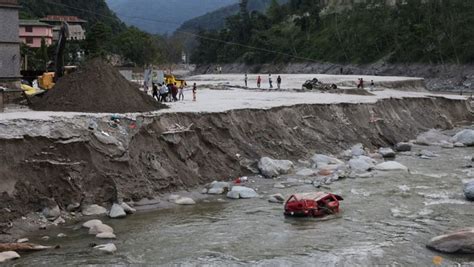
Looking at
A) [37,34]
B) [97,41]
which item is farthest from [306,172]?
[37,34]

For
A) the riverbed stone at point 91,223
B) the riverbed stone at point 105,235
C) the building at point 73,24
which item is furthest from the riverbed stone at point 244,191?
the building at point 73,24

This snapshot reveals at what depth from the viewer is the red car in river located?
779 inches

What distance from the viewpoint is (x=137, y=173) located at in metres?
22.6

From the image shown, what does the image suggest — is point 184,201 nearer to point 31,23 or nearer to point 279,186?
point 279,186

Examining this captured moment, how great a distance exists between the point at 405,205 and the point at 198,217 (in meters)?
7.51

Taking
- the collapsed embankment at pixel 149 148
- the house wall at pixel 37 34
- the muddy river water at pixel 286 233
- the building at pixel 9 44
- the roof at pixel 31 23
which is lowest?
the muddy river water at pixel 286 233

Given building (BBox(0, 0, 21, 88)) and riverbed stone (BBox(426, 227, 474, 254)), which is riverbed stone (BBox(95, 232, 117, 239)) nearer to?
riverbed stone (BBox(426, 227, 474, 254))

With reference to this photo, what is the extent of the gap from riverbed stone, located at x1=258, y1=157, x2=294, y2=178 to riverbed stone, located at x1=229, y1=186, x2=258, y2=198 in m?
3.08

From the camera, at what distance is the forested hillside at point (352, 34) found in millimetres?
85312

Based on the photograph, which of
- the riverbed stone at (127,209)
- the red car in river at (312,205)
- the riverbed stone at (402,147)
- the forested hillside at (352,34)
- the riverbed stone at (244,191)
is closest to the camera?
the red car in river at (312,205)

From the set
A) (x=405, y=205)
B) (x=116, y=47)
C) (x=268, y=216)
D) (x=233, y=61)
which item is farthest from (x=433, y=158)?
(x=233, y=61)

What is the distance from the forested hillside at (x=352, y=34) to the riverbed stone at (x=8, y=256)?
7638cm

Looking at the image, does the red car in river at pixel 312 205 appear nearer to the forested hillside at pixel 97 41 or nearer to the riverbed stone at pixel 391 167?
the riverbed stone at pixel 391 167

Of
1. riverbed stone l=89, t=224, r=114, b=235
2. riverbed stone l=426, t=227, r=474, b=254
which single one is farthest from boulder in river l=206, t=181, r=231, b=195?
riverbed stone l=426, t=227, r=474, b=254
